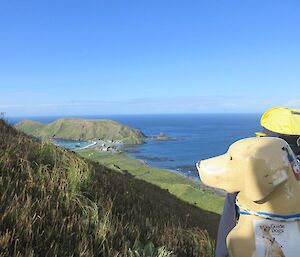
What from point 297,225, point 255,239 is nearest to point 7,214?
point 255,239

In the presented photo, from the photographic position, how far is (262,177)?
7.45ft

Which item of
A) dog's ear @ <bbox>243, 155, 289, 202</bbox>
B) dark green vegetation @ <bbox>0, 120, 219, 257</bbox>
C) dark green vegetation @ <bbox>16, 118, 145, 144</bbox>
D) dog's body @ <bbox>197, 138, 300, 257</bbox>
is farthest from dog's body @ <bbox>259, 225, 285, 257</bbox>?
dark green vegetation @ <bbox>16, 118, 145, 144</bbox>

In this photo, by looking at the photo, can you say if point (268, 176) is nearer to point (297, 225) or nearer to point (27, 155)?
point (297, 225)

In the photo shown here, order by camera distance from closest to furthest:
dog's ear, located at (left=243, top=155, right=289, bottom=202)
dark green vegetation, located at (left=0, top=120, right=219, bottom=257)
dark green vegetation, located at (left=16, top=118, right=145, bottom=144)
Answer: dog's ear, located at (left=243, top=155, right=289, bottom=202) → dark green vegetation, located at (left=0, top=120, right=219, bottom=257) → dark green vegetation, located at (left=16, top=118, right=145, bottom=144)

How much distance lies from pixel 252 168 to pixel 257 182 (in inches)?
3.5

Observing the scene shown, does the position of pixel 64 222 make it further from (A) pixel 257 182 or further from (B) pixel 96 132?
(B) pixel 96 132

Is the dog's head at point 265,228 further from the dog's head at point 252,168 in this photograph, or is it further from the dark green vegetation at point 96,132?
the dark green vegetation at point 96,132

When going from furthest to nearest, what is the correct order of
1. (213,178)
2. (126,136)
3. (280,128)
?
(126,136) → (280,128) → (213,178)

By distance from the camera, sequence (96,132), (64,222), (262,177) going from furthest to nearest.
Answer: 1. (96,132)
2. (64,222)
3. (262,177)

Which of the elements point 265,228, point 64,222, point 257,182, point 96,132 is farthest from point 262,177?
point 96,132

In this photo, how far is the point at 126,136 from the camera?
18675cm

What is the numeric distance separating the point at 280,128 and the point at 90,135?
190m

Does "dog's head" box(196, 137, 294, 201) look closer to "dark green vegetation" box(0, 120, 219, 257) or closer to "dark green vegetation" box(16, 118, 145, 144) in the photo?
"dark green vegetation" box(0, 120, 219, 257)

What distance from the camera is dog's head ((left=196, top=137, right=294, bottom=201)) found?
227cm
